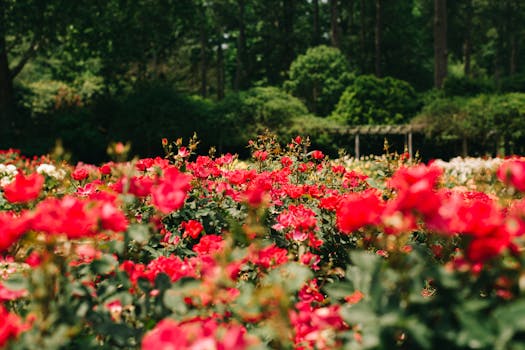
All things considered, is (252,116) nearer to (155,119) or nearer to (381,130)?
(155,119)

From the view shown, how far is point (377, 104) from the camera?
2077 centimetres

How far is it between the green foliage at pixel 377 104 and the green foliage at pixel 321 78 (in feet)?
8.09

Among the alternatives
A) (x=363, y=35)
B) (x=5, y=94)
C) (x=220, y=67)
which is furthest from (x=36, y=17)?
(x=220, y=67)

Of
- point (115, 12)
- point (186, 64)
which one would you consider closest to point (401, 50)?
point (186, 64)

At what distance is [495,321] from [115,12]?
20168 millimetres

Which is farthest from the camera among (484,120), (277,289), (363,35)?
(363,35)

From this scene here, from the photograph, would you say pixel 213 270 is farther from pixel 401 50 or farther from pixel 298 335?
pixel 401 50

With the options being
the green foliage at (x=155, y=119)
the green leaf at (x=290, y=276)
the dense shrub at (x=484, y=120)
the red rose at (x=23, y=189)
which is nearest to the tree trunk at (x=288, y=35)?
the green foliage at (x=155, y=119)

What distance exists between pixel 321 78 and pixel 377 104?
3559mm

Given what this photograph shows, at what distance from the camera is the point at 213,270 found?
154 cm

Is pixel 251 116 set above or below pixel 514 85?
below

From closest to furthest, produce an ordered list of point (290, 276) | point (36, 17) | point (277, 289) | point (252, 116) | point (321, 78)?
point (277, 289), point (290, 276), point (36, 17), point (252, 116), point (321, 78)

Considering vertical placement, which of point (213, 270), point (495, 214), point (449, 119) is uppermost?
point (495, 214)

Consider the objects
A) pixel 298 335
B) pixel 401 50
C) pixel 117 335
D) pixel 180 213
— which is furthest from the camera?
pixel 401 50
